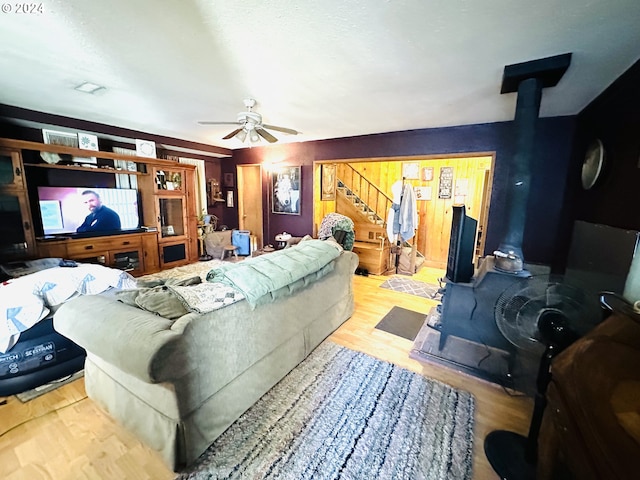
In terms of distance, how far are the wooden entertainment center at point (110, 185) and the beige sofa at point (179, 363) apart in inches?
105

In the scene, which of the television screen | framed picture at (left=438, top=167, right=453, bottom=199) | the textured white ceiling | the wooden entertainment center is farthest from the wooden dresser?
the television screen

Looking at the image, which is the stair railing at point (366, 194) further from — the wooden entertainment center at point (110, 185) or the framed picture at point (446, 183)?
the wooden entertainment center at point (110, 185)

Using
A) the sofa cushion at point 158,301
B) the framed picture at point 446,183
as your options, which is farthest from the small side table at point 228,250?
the framed picture at point 446,183

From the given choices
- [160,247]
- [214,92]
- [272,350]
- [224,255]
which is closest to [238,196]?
[224,255]

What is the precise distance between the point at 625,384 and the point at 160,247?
208 inches

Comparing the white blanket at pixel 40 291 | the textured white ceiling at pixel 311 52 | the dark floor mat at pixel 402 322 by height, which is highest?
the textured white ceiling at pixel 311 52

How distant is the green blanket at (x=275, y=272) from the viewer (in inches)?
64.1

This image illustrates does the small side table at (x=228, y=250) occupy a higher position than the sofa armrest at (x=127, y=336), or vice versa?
the sofa armrest at (x=127, y=336)

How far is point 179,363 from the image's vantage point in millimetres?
1206

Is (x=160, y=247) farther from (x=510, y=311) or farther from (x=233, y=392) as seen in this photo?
(x=510, y=311)

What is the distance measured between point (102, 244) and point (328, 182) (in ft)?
12.6

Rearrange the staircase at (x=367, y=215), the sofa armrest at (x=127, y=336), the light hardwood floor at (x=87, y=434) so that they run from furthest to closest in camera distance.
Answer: the staircase at (x=367, y=215) < the light hardwood floor at (x=87, y=434) < the sofa armrest at (x=127, y=336)

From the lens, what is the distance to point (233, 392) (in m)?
1.58

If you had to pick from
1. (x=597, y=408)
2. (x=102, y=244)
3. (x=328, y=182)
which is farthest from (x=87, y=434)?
(x=328, y=182)
